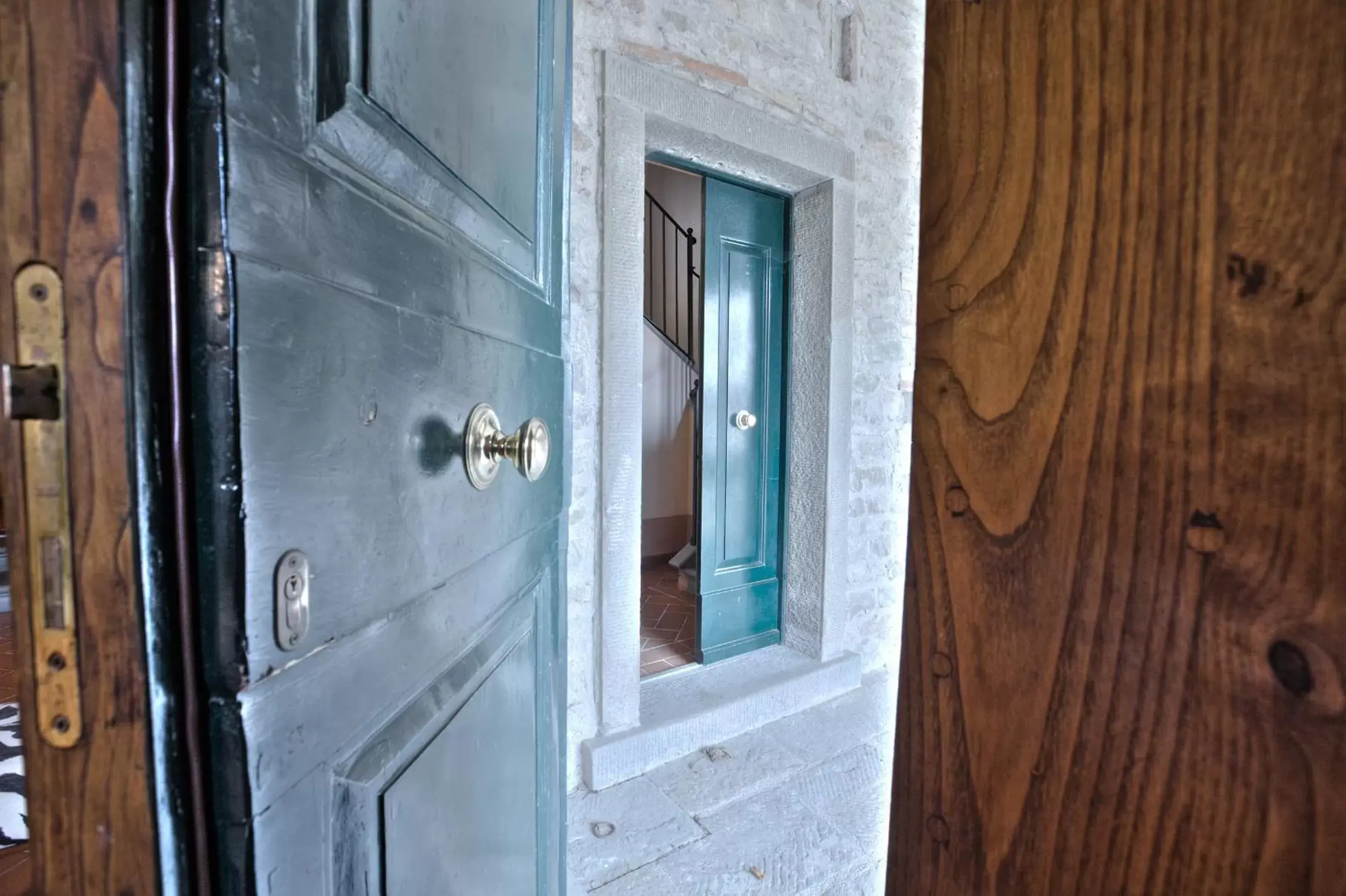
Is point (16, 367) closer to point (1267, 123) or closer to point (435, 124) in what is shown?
point (435, 124)

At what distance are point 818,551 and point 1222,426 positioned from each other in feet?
8.46

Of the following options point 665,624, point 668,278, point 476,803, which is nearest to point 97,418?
point 476,803

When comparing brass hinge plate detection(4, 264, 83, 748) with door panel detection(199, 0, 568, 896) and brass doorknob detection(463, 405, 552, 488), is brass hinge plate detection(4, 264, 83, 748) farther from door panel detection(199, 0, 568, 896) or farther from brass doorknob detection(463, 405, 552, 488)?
brass doorknob detection(463, 405, 552, 488)

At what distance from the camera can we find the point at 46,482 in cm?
31

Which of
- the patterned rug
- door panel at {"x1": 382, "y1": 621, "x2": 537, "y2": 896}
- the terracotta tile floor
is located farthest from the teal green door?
the patterned rug

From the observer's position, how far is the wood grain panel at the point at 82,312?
0.31 meters

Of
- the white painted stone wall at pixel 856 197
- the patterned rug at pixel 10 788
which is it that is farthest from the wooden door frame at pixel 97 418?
the patterned rug at pixel 10 788

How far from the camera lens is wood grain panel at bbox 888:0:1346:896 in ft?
1.21

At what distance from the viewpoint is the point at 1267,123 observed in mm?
379

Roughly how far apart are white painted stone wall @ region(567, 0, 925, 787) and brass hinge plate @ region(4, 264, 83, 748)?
157 centimetres

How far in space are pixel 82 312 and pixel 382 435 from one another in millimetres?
197

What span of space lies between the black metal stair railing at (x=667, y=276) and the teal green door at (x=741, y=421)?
2.61 metres

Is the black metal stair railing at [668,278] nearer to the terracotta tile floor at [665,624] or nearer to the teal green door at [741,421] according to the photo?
the terracotta tile floor at [665,624]

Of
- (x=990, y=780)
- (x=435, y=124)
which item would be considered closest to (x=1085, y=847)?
(x=990, y=780)
